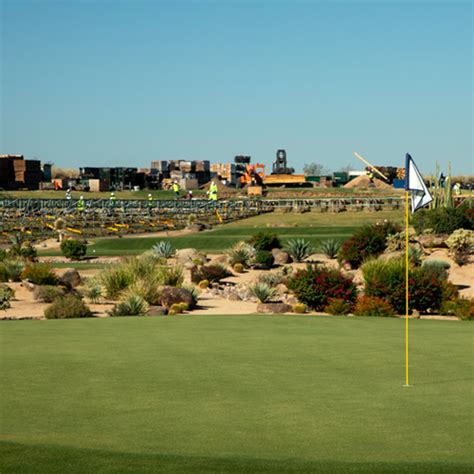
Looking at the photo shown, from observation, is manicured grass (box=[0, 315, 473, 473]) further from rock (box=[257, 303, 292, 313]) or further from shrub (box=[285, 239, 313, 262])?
shrub (box=[285, 239, 313, 262])

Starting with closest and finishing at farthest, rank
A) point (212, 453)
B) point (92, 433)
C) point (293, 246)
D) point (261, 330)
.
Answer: point (212, 453) < point (92, 433) < point (261, 330) < point (293, 246)

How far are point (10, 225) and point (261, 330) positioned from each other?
57.2 meters

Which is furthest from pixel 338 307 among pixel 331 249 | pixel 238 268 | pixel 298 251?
pixel 331 249

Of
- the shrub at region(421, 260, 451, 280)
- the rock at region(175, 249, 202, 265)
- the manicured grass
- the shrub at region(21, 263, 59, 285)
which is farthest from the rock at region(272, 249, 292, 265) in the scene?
the manicured grass

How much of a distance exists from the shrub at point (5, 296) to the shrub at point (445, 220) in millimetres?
24933

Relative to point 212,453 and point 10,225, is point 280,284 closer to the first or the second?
point 212,453

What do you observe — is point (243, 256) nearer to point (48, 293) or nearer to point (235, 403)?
point (48, 293)

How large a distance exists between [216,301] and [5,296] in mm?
7631

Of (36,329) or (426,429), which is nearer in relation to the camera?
(426,429)

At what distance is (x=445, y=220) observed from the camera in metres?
51.6

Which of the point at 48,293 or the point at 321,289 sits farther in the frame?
the point at 48,293

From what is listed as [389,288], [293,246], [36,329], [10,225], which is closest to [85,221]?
[10,225]

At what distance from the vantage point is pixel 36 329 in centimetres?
2167

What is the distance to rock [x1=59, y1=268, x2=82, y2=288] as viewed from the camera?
38009 millimetres
